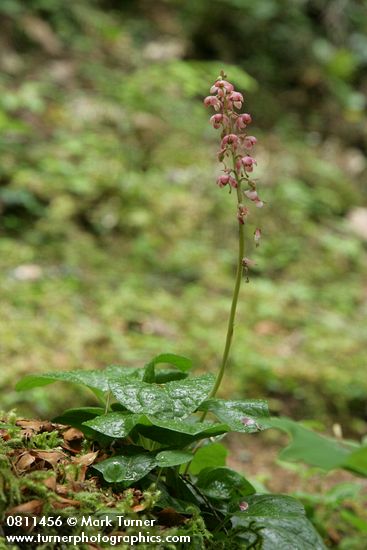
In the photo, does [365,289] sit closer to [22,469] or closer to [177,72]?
[177,72]

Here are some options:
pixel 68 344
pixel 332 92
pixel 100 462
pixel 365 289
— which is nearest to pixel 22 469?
pixel 100 462

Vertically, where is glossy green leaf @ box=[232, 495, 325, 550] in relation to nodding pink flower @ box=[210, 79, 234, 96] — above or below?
below

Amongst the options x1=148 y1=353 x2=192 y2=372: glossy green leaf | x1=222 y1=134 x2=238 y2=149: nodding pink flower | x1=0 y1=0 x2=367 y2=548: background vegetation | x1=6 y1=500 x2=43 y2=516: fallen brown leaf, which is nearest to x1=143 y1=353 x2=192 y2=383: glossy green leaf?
x1=148 y1=353 x2=192 y2=372: glossy green leaf

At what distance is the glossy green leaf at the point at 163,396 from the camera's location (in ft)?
4.63

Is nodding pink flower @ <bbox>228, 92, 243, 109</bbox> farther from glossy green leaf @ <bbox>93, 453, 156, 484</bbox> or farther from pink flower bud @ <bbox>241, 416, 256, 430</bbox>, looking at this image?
glossy green leaf @ <bbox>93, 453, 156, 484</bbox>

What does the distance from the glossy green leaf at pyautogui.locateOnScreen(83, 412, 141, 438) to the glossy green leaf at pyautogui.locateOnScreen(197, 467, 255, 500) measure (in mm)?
309

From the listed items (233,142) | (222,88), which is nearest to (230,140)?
(233,142)

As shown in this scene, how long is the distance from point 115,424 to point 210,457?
1.52 feet

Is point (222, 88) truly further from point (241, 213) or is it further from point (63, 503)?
point (63, 503)

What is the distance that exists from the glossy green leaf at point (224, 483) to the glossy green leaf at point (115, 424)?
12.1 inches

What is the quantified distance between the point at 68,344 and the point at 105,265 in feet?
4.20

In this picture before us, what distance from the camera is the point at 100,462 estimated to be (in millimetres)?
1440

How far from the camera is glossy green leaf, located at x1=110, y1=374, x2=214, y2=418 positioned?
1410mm

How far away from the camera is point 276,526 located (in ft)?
4.61
